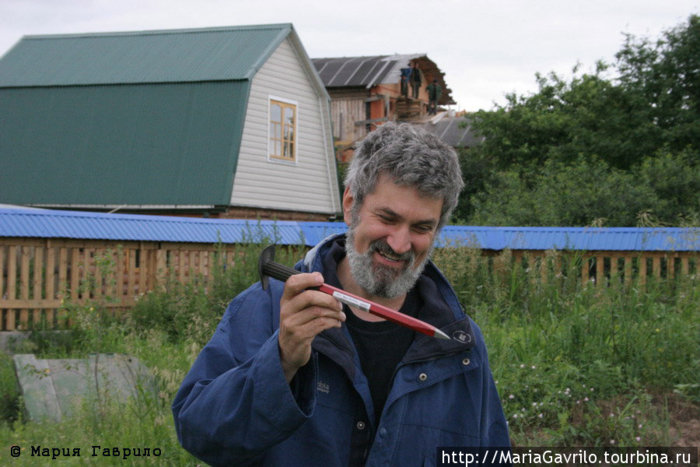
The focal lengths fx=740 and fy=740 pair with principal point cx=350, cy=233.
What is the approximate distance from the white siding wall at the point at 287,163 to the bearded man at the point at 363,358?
1507 centimetres

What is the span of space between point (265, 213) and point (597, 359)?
13680 millimetres

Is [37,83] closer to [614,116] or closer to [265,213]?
[265,213]

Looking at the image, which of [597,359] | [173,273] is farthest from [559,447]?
[173,273]

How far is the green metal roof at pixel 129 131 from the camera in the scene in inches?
661

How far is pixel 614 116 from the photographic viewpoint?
2186cm

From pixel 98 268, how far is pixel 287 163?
969cm

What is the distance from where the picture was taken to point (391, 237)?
2436mm

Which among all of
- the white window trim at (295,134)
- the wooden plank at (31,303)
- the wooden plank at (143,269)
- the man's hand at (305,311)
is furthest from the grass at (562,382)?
the white window trim at (295,134)

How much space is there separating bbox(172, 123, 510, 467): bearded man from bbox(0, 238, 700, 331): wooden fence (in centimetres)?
663

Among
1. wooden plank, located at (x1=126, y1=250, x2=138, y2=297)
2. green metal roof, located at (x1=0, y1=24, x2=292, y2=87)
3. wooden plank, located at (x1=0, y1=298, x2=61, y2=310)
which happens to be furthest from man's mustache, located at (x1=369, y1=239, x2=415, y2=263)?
green metal roof, located at (x1=0, y1=24, x2=292, y2=87)

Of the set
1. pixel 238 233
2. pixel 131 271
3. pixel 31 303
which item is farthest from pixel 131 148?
pixel 31 303

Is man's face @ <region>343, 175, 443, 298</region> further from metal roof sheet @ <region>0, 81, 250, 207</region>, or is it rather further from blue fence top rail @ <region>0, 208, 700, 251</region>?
metal roof sheet @ <region>0, 81, 250, 207</region>

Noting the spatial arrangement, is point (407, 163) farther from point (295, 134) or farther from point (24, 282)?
point (295, 134)

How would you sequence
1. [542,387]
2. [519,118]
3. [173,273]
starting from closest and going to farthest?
[542,387] → [173,273] → [519,118]
